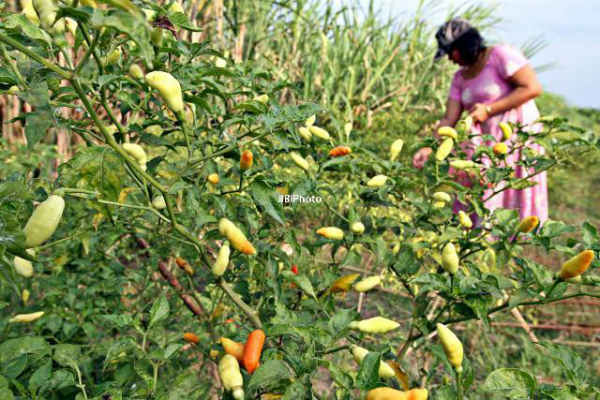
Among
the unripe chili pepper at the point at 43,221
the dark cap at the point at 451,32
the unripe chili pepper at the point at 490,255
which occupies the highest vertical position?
the dark cap at the point at 451,32

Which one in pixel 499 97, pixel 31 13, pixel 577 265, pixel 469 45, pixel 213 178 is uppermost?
pixel 469 45

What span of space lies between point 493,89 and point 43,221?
1.89 metres

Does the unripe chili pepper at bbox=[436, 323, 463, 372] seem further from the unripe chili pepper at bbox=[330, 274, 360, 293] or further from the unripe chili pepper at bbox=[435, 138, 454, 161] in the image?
the unripe chili pepper at bbox=[435, 138, 454, 161]

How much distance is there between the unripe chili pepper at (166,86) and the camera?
0.44 metres

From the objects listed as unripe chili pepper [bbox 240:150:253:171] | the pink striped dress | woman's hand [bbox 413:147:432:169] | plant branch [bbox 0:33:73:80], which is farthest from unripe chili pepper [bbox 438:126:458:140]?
the pink striped dress

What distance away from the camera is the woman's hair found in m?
1.80

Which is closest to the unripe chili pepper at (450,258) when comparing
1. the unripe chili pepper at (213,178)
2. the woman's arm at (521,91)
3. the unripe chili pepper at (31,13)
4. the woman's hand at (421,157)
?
the unripe chili pepper at (213,178)

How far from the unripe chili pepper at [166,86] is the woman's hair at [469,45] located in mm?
1711

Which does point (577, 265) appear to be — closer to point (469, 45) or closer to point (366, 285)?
point (366, 285)

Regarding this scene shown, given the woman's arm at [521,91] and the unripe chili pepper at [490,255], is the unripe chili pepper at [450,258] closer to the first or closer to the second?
the unripe chili pepper at [490,255]

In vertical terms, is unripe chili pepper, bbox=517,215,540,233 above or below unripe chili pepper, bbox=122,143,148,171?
below

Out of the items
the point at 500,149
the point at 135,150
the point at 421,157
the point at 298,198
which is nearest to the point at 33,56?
the point at 135,150

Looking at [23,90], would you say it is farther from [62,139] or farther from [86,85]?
[62,139]

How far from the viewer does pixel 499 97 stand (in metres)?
1.82
